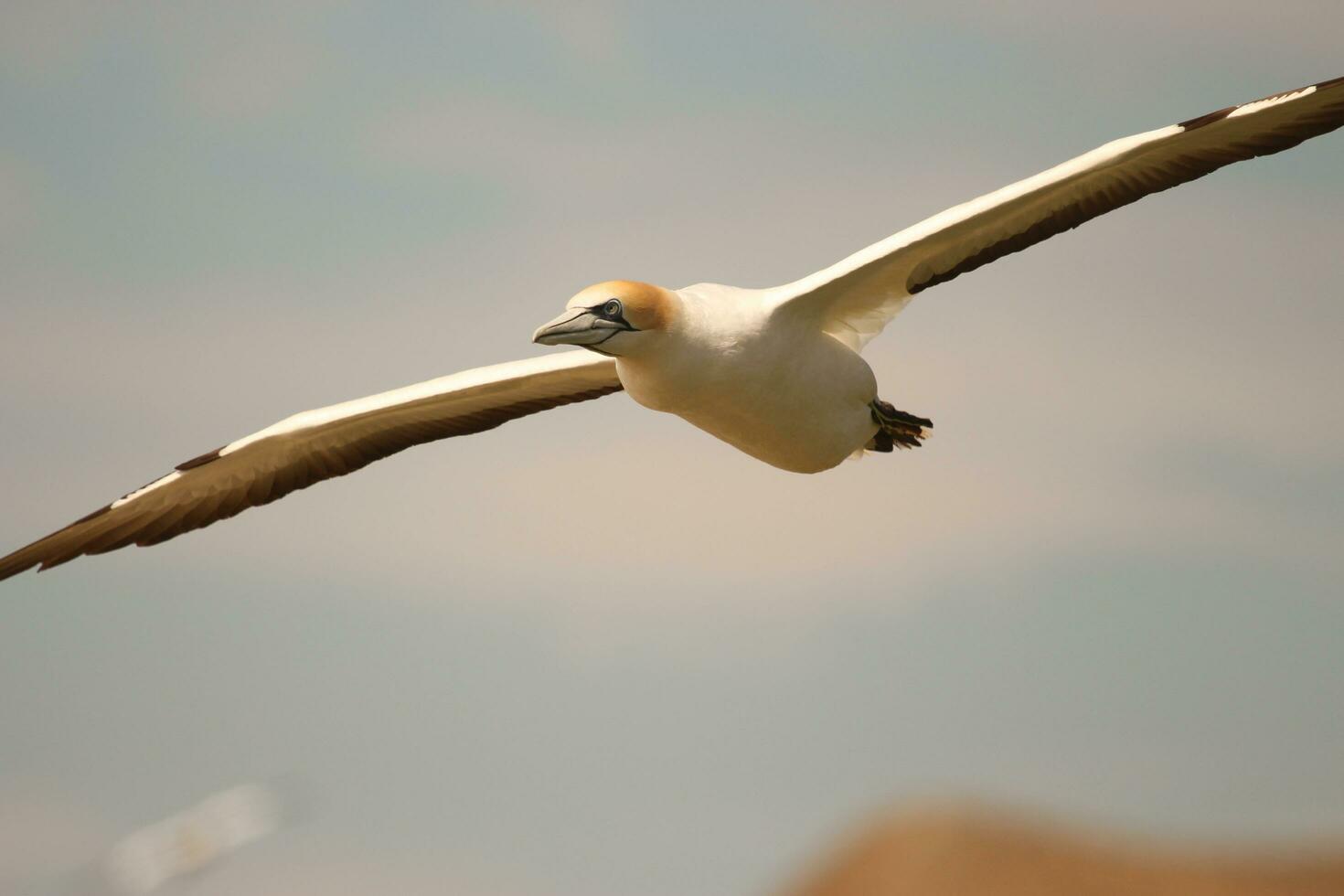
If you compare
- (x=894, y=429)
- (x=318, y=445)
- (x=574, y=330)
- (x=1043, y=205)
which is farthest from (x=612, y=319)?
(x=318, y=445)

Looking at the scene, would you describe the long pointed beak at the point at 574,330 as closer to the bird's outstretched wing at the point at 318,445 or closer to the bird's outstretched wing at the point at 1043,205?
the bird's outstretched wing at the point at 1043,205

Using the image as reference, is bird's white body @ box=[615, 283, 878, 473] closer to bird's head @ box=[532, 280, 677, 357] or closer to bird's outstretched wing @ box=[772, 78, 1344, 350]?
bird's head @ box=[532, 280, 677, 357]

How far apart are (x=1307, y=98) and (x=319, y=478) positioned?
652 cm

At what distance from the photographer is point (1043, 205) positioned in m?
9.60

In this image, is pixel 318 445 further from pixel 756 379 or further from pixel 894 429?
pixel 894 429

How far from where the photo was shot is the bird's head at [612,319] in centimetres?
815

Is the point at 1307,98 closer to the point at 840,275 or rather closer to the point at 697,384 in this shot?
the point at 840,275

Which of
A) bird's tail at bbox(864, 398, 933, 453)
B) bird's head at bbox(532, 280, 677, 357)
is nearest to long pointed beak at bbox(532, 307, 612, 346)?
bird's head at bbox(532, 280, 677, 357)

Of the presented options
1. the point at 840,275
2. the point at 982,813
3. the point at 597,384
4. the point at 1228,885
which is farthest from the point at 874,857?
the point at 840,275

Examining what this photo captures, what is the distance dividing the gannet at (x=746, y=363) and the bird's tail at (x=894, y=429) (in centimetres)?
1

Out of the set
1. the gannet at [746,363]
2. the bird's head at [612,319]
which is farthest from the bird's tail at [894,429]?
the bird's head at [612,319]

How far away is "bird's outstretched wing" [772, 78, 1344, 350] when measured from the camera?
8820 millimetres

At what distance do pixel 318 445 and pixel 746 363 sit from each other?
11.2 feet

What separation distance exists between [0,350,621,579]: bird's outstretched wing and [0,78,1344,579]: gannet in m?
0.01
